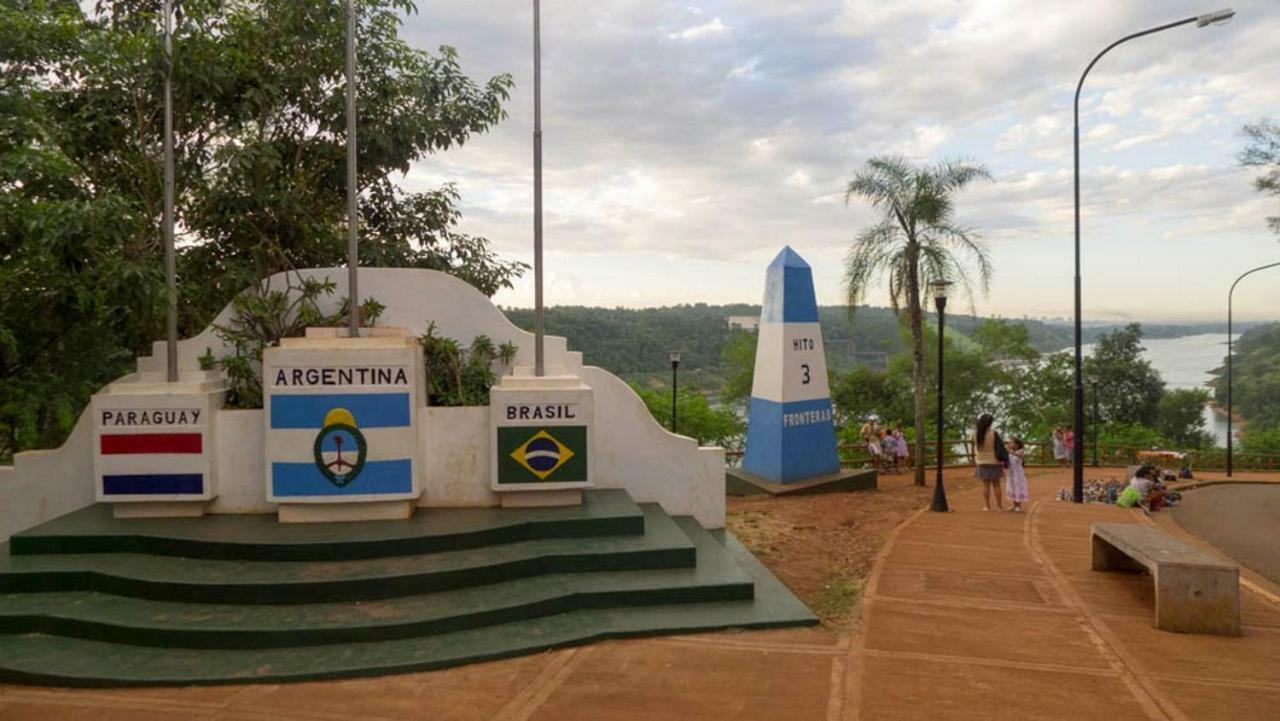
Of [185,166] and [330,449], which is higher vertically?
[185,166]

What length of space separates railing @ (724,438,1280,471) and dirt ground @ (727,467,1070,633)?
514 cm

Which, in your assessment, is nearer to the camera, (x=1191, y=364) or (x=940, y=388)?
(x=940, y=388)

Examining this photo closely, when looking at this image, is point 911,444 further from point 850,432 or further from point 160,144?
point 160,144

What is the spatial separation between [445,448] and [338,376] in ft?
4.01

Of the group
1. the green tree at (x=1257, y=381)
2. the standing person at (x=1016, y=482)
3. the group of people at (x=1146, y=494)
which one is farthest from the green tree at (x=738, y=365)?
the green tree at (x=1257, y=381)

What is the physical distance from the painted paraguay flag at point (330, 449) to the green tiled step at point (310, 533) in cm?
32

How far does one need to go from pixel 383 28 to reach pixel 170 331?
5645 millimetres

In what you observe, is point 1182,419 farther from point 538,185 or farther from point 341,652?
point 341,652

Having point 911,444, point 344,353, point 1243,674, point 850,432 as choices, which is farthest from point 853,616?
point 850,432

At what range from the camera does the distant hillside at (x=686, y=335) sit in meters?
28.3

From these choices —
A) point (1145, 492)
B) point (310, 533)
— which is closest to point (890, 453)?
point (1145, 492)

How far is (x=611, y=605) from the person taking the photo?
233 inches

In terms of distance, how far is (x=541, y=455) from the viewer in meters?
7.49

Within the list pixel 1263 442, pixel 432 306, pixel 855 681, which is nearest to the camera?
pixel 855 681
